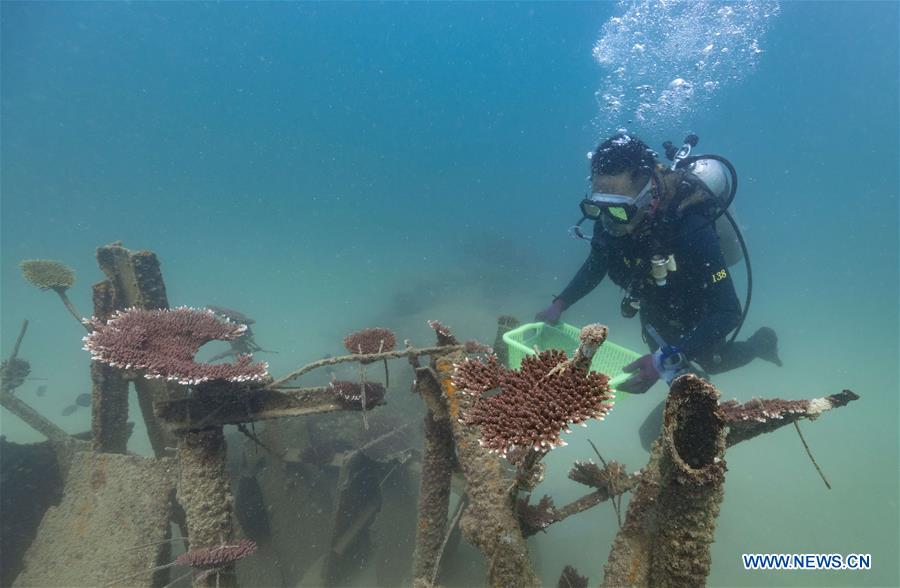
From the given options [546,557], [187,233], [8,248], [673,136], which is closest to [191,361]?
[546,557]

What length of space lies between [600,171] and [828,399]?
4.35 m

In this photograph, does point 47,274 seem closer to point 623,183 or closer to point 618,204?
point 618,204

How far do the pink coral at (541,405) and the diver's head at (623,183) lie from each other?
14.4ft

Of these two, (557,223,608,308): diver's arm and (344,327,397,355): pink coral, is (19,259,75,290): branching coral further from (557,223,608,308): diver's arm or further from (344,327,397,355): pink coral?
(557,223,608,308): diver's arm

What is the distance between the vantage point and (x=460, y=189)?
3949 inches

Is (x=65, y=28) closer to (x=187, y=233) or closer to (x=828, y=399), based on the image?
(x=187, y=233)

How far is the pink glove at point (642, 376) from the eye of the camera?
4449 mm

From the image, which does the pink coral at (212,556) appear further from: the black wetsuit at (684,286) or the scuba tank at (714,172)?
the scuba tank at (714,172)

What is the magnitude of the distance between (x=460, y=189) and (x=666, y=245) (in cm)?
9813

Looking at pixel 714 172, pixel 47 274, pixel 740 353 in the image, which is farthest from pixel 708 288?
pixel 47 274

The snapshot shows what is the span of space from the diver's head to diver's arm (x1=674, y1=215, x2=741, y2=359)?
79 cm

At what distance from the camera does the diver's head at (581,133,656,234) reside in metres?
5.59

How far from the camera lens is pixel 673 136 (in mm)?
41219

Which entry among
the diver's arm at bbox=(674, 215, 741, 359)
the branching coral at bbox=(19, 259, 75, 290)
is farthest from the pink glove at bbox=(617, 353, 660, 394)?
the branching coral at bbox=(19, 259, 75, 290)
